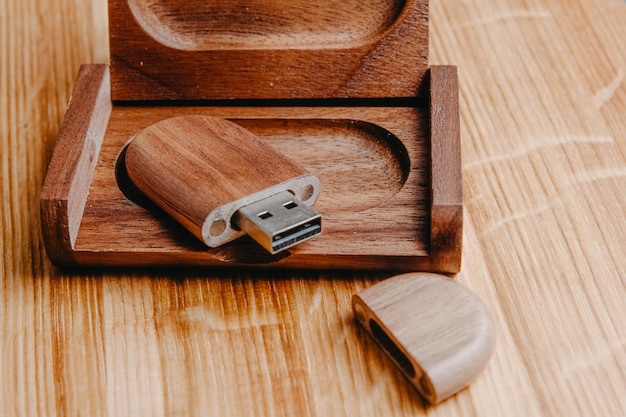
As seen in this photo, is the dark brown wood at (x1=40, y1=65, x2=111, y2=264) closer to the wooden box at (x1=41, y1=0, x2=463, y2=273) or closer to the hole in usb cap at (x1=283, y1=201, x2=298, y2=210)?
the wooden box at (x1=41, y1=0, x2=463, y2=273)

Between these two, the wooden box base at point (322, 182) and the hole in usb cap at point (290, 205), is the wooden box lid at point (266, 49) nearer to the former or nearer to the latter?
the wooden box base at point (322, 182)

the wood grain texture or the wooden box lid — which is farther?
the wooden box lid

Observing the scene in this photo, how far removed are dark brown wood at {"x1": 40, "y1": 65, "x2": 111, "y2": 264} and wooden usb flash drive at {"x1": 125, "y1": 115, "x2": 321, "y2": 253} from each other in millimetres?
34

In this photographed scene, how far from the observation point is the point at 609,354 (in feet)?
1.89

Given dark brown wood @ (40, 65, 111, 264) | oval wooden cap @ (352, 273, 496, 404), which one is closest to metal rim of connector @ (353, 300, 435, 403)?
oval wooden cap @ (352, 273, 496, 404)

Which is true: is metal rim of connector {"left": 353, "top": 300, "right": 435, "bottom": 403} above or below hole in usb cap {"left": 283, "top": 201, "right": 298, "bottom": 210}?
below

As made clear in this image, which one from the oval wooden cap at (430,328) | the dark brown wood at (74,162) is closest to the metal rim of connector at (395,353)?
the oval wooden cap at (430,328)

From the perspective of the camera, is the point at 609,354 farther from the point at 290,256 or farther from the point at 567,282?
the point at 290,256

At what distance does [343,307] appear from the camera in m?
0.61

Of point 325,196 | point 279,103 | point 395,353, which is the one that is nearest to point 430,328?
point 395,353

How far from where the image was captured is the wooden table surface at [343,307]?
0.56 m

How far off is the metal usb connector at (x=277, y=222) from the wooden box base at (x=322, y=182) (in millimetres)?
14

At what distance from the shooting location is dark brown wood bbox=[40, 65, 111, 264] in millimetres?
611

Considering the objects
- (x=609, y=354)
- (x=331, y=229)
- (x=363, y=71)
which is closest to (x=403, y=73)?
(x=363, y=71)
